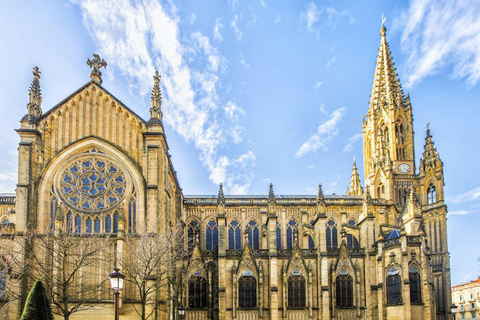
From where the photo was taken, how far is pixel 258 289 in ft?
147

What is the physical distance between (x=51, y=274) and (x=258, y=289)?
18.6 metres

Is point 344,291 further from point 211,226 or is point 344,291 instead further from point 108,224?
point 108,224

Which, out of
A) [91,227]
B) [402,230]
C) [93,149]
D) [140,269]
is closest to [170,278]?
[140,269]

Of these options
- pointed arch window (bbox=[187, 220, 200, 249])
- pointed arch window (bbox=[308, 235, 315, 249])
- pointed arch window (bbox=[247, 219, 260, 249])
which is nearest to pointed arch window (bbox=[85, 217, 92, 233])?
pointed arch window (bbox=[187, 220, 200, 249])

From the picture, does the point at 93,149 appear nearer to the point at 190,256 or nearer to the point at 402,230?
the point at 190,256

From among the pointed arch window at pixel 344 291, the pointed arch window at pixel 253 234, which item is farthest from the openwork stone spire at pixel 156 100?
the pointed arch window at pixel 344 291

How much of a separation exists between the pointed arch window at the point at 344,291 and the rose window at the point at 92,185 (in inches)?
866

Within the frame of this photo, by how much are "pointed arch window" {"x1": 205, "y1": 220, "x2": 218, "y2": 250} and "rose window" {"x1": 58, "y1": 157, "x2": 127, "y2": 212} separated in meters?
16.6

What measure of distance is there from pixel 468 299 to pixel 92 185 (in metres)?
84.9

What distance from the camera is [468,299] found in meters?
95.8

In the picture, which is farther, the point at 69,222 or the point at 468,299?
the point at 468,299

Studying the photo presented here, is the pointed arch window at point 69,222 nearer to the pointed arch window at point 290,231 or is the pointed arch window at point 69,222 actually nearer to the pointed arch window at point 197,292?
the pointed arch window at point 197,292

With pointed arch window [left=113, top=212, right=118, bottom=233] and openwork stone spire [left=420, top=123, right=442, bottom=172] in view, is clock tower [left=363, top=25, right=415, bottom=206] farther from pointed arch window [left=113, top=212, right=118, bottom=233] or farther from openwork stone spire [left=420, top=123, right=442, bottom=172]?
pointed arch window [left=113, top=212, right=118, bottom=233]

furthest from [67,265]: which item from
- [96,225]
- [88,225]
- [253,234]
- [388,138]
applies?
[388,138]
